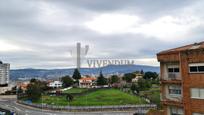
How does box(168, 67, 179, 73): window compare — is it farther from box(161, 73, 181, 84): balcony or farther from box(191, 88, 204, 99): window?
box(191, 88, 204, 99): window

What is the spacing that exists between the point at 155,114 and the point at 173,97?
7.20 meters

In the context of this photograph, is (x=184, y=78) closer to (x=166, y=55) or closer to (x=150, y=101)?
(x=166, y=55)

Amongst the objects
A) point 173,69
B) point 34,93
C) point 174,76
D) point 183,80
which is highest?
point 173,69

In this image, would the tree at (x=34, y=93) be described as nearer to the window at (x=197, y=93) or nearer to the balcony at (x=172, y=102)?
the balcony at (x=172, y=102)

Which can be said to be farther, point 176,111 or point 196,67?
point 176,111

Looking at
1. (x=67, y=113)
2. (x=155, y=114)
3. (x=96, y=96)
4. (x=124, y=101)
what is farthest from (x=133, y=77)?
(x=155, y=114)

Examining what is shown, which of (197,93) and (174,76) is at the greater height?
(174,76)

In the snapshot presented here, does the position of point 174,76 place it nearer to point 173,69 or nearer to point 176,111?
point 173,69

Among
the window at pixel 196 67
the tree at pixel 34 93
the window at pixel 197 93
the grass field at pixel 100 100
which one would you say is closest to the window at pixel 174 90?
the window at pixel 197 93

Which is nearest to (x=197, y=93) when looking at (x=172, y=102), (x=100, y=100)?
(x=172, y=102)

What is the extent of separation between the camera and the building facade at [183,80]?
25188 mm

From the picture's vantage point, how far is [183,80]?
2655 centimetres

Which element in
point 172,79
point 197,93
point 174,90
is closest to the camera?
point 197,93

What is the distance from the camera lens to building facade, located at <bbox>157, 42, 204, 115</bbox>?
25.2 meters
